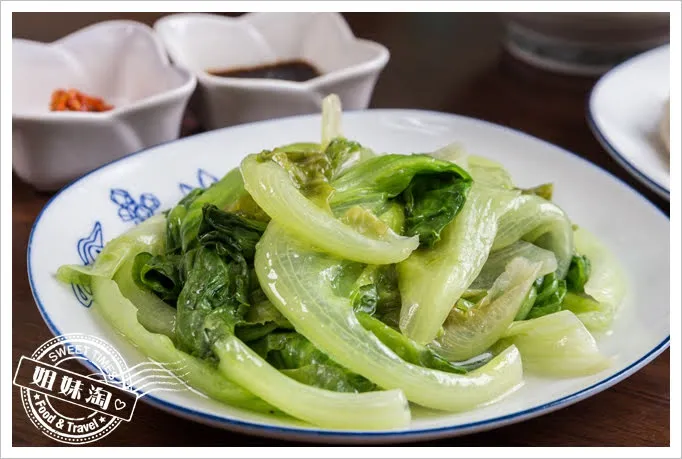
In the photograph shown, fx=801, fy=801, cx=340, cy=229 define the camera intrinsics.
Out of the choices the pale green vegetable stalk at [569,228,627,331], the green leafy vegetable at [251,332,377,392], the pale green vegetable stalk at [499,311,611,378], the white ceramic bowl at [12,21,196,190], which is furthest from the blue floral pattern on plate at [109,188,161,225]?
the pale green vegetable stalk at [569,228,627,331]

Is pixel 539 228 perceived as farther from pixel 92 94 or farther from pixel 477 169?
pixel 92 94

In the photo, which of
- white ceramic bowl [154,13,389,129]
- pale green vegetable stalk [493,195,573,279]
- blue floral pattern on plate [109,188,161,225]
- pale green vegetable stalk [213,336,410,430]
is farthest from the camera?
white ceramic bowl [154,13,389,129]

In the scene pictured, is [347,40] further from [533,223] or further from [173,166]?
[533,223]

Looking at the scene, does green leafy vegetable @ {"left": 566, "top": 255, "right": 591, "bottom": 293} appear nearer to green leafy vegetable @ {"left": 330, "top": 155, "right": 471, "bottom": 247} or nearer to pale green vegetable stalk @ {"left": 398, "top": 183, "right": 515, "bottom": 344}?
pale green vegetable stalk @ {"left": 398, "top": 183, "right": 515, "bottom": 344}

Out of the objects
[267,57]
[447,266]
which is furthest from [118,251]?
[267,57]
